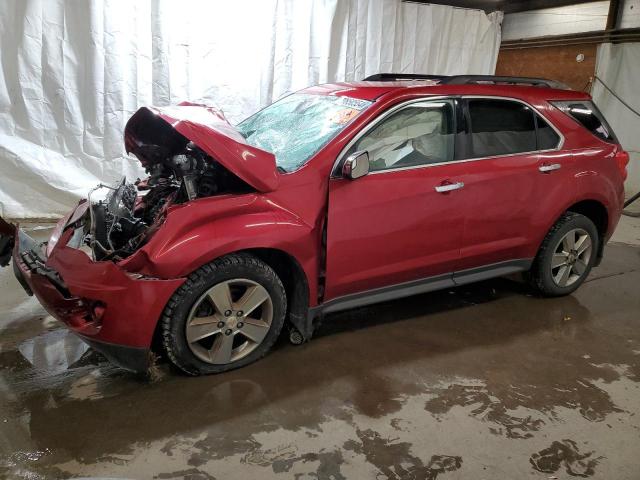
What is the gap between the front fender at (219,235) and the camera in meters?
2.48

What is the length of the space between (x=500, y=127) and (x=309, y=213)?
4.94 ft

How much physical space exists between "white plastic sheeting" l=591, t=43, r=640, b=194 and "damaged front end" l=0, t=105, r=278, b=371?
591cm

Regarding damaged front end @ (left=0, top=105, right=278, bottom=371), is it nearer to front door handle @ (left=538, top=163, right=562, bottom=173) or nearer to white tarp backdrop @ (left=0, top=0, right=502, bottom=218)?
front door handle @ (left=538, top=163, right=562, bottom=173)

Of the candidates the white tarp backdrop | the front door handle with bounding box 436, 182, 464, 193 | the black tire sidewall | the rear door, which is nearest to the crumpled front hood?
the front door handle with bounding box 436, 182, 464, 193

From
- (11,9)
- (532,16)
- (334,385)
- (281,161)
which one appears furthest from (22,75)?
(532,16)

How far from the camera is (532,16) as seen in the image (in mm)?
7652

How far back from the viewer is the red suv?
8.40ft

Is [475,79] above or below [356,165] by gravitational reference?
above

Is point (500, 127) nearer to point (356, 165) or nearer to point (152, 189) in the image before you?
point (356, 165)

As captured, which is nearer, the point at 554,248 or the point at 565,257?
the point at 554,248

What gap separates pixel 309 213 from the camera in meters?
2.82

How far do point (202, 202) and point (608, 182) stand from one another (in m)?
2.99

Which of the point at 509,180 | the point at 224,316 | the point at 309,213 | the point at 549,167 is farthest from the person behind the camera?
the point at 549,167

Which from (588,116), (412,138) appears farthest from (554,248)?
(412,138)
